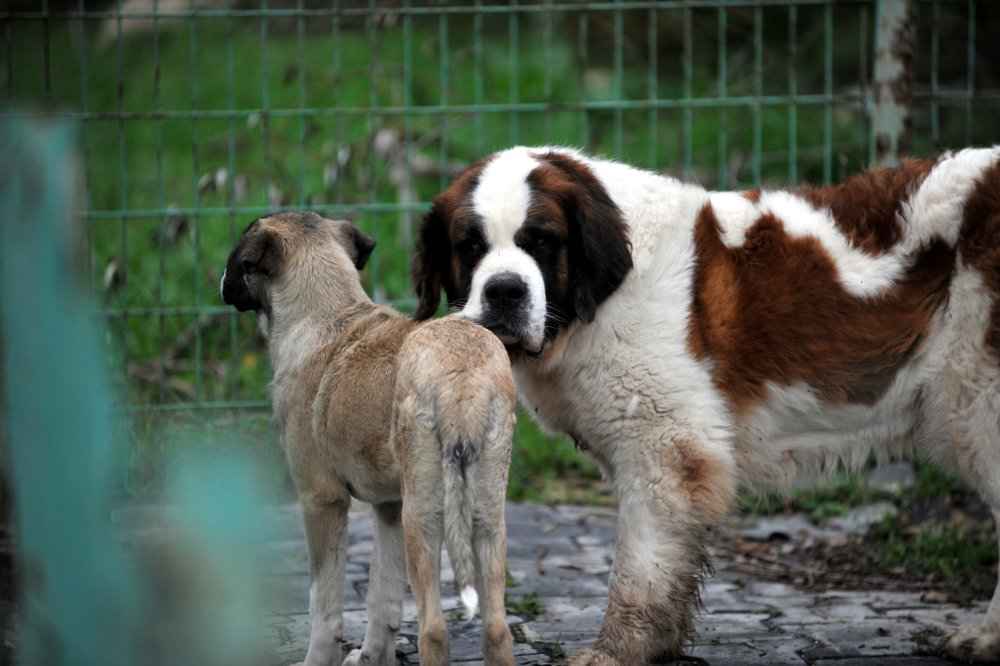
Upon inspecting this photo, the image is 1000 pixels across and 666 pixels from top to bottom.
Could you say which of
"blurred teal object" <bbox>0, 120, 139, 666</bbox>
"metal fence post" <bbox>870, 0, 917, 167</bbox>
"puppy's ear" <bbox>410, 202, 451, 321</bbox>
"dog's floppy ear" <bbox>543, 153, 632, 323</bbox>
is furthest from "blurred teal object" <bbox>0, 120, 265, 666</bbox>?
Result: "metal fence post" <bbox>870, 0, 917, 167</bbox>

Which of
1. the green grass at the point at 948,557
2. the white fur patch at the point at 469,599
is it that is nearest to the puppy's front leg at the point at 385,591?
the white fur patch at the point at 469,599

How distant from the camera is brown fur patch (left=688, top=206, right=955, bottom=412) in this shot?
3604 mm

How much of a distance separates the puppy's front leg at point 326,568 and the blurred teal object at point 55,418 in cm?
232

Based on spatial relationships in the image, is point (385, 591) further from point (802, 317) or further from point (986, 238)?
point (986, 238)

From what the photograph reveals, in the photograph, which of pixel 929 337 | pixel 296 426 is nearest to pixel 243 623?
pixel 296 426

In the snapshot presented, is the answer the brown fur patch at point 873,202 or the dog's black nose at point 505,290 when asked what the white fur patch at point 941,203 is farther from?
the dog's black nose at point 505,290

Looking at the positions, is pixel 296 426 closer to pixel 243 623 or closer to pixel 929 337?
pixel 929 337

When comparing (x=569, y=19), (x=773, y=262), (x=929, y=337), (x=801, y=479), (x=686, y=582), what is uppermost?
(x=569, y=19)

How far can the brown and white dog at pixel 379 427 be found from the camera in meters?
2.92

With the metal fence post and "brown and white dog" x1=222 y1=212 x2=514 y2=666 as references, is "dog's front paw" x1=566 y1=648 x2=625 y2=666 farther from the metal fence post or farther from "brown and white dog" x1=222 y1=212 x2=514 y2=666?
the metal fence post

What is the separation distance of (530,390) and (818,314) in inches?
38.2

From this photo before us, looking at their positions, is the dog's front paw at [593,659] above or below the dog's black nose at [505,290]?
below

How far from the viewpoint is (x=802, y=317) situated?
3615mm

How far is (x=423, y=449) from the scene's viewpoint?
296 centimetres
